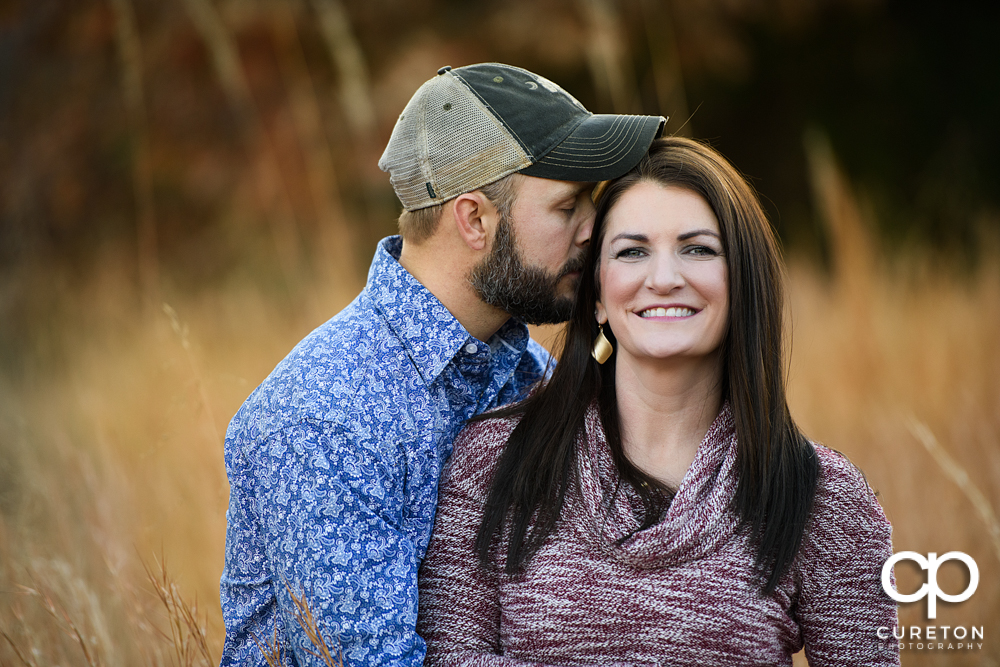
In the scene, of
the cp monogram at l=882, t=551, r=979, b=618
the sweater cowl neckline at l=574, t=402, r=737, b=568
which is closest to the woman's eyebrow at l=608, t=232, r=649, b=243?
the sweater cowl neckline at l=574, t=402, r=737, b=568

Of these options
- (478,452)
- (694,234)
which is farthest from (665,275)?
(478,452)

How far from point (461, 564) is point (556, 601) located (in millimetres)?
211

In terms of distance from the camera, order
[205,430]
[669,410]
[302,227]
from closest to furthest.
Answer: [669,410]
[205,430]
[302,227]

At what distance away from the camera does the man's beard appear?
2.02m

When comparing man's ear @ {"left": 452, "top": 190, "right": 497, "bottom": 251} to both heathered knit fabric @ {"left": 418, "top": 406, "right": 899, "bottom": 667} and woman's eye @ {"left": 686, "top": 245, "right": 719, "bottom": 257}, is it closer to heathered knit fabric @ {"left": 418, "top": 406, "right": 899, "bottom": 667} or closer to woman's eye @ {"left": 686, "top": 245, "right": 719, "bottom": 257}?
woman's eye @ {"left": 686, "top": 245, "right": 719, "bottom": 257}

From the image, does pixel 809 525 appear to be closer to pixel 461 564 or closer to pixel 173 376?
pixel 461 564

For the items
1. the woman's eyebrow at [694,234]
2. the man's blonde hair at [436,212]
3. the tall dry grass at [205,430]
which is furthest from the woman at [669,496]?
the tall dry grass at [205,430]

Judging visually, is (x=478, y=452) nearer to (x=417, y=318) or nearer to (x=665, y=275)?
(x=417, y=318)

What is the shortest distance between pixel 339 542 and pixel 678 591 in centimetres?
67

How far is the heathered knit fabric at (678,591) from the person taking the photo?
166 cm

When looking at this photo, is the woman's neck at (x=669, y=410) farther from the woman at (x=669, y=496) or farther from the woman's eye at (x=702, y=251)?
the woman's eye at (x=702, y=251)

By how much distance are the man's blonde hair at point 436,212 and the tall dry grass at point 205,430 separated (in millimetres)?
641

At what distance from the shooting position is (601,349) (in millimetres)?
1996

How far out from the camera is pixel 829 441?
327cm
